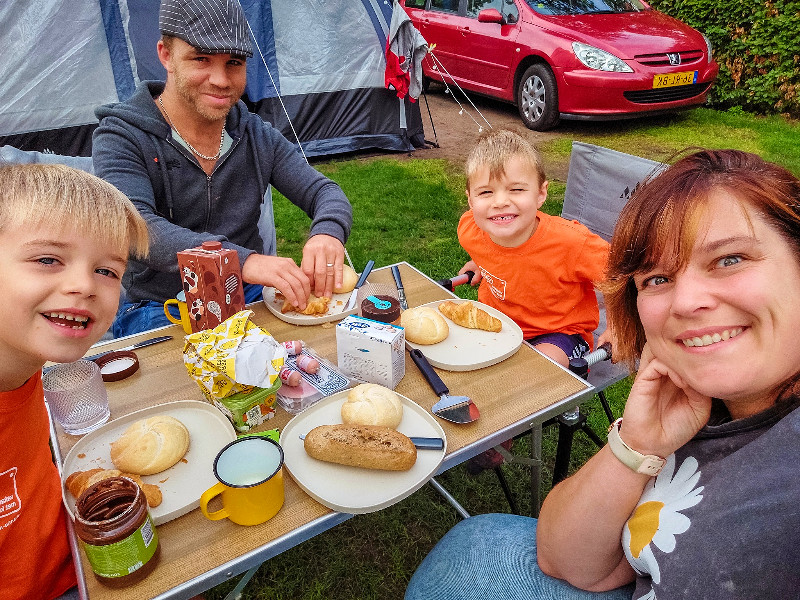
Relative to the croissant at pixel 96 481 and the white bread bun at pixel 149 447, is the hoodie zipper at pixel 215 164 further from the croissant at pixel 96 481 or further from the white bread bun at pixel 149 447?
the croissant at pixel 96 481

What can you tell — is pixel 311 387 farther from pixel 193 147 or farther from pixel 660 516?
pixel 193 147

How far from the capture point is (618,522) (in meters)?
1.22

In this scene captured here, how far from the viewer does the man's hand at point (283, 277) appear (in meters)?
2.02

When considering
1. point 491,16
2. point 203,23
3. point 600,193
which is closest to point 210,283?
point 203,23

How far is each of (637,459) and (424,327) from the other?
0.85 meters

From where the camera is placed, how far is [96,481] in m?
1.26

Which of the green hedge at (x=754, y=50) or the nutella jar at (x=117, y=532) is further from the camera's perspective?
the green hedge at (x=754, y=50)

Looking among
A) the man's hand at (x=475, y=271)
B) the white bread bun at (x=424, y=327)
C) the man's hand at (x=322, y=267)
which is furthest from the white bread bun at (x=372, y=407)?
the man's hand at (x=475, y=271)

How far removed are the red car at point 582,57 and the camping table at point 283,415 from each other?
636cm

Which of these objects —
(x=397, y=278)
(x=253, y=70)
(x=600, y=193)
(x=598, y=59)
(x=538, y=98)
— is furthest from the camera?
(x=538, y=98)

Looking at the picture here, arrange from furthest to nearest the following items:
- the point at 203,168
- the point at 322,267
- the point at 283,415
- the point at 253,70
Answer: the point at 253,70 → the point at 203,168 → the point at 322,267 → the point at 283,415

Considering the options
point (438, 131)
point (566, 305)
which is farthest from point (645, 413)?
point (438, 131)

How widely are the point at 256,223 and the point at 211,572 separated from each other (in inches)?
81.6

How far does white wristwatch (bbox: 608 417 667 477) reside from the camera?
1191 millimetres
